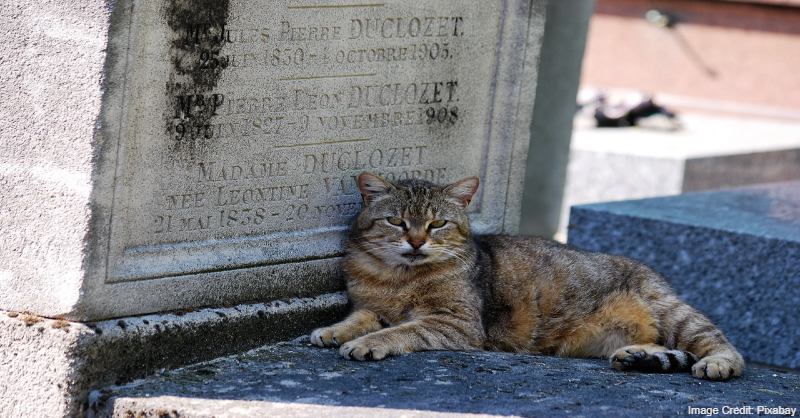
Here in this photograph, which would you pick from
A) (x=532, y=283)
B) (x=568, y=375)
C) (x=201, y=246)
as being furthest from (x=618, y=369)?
(x=201, y=246)

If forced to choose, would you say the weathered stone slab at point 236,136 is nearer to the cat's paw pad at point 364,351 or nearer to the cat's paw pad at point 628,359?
the cat's paw pad at point 364,351

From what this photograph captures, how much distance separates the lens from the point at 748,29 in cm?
1454

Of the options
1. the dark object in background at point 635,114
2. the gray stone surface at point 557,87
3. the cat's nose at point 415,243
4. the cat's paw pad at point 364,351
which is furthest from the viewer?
the dark object in background at point 635,114

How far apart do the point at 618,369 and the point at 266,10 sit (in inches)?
76.0

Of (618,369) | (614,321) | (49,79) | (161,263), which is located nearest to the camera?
(49,79)

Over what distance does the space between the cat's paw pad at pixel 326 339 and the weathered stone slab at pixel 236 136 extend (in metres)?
0.26

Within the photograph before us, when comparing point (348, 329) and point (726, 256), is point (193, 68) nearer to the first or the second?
point (348, 329)

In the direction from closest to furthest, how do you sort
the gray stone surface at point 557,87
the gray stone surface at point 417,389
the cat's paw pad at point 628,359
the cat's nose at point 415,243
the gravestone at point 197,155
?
the gray stone surface at point 417,389
the gravestone at point 197,155
the cat's paw pad at point 628,359
the cat's nose at point 415,243
the gray stone surface at point 557,87

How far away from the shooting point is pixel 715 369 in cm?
454

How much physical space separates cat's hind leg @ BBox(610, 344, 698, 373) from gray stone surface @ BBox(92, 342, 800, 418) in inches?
2.5

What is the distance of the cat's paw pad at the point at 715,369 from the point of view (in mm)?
4543

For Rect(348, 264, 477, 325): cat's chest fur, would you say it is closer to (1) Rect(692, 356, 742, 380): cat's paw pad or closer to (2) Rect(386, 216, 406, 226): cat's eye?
(2) Rect(386, 216, 406, 226): cat's eye

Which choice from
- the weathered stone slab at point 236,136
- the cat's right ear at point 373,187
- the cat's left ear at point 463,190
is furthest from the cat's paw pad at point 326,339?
the cat's left ear at point 463,190

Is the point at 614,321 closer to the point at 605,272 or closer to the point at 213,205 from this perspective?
the point at 605,272
